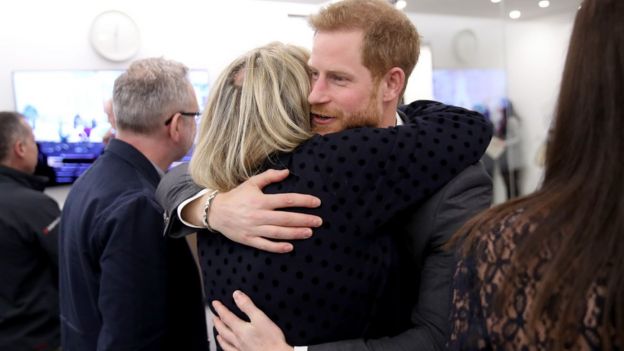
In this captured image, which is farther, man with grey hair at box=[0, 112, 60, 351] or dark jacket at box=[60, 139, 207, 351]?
man with grey hair at box=[0, 112, 60, 351]

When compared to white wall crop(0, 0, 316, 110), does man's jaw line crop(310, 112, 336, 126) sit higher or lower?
lower

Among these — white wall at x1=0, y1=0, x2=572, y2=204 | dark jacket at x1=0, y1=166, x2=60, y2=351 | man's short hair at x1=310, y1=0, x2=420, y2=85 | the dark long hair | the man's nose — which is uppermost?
white wall at x1=0, y1=0, x2=572, y2=204

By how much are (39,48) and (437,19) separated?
10.9 feet

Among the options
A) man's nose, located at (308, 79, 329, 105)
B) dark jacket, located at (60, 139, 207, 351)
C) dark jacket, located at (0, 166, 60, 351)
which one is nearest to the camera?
man's nose, located at (308, 79, 329, 105)

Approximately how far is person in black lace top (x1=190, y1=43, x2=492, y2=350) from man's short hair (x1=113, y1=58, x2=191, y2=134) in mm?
650

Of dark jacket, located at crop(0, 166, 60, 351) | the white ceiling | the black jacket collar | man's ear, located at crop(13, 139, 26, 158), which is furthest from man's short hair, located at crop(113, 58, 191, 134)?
the white ceiling

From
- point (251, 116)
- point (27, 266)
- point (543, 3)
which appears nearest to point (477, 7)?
point (543, 3)

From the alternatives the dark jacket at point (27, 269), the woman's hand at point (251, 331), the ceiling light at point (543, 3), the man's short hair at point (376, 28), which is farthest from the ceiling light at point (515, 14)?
the woman's hand at point (251, 331)

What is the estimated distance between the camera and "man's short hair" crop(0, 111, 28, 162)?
2744mm

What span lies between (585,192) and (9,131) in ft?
8.91

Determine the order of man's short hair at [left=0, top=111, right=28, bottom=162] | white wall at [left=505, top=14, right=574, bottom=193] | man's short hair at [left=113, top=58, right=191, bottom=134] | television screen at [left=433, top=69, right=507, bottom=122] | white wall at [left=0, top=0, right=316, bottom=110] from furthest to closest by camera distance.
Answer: television screen at [left=433, top=69, right=507, bottom=122] → white wall at [left=505, top=14, right=574, bottom=193] → white wall at [left=0, top=0, right=316, bottom=110] → man's short hair at [left=0, top=111, right=28, bottom=162] → man's short hair at [left=113, top=58, right=191, bottom=134]

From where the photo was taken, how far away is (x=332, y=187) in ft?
3.52

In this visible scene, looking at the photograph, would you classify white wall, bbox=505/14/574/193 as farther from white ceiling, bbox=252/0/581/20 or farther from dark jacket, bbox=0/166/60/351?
dark jacket, bbox=0/166/60/351

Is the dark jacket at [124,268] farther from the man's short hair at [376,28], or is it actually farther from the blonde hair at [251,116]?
the man's short hair at [376,28]
